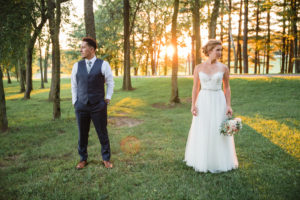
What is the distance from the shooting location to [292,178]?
13.3ft

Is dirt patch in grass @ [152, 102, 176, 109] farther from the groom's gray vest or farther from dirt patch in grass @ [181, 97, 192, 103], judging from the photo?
the groom's gray vest

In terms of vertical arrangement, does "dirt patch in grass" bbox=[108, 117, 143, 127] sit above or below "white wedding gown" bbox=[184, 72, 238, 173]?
below

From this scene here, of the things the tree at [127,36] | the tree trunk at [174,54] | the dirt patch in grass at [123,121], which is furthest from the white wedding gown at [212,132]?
the tree at [127,36]

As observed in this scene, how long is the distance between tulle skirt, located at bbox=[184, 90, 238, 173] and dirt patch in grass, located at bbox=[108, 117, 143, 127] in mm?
5470

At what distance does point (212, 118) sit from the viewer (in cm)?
440

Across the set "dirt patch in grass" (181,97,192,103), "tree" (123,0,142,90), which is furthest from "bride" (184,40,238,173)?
"tree" (123,0,142,90)

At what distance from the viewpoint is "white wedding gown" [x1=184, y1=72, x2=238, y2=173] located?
173 inches

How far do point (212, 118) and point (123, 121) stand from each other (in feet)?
21.6

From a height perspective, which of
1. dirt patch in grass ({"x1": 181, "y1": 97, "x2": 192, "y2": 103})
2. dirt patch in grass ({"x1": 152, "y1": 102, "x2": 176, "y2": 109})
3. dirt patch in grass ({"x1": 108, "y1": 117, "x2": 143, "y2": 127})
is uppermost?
dirt patch in grass ({"x1": 181, "y1": 97, "x2": 192, "y2": 103})

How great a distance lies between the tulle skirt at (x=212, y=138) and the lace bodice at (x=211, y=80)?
101 millimetres

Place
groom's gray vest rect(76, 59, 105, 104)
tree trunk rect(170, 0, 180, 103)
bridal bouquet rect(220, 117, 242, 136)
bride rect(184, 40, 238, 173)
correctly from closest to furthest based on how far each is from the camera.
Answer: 1. bridal bouquet rect(220, 117, 242, 136)
2. groom's gray vest rect(76, 59, 105, 104)
3. bride rect(184, 40, 238, 173)
4. tree trunk rect(170, 0, 180, 103)

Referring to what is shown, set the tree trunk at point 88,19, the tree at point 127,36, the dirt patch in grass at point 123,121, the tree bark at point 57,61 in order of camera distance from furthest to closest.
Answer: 1. the tree at point 127,36
2. the dirt patch in grass at point 123,121
3. the tree bark at point 57,61
4. the tree trunk at point 88,19

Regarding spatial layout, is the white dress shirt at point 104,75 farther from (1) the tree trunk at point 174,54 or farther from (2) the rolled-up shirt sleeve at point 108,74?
(1) the tree trunk at point 174,54

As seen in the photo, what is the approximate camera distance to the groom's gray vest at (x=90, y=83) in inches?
Result: 168
